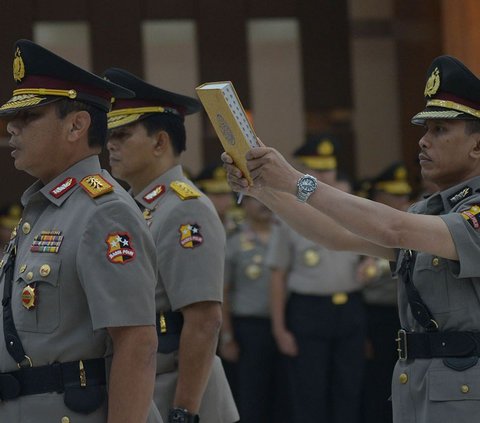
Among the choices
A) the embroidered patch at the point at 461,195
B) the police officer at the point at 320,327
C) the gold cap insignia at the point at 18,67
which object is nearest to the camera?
the gold cap insignia at the point at 18,67

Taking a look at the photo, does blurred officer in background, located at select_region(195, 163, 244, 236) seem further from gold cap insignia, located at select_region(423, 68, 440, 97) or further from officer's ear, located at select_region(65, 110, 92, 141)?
officer's ear, located at select_region(65, 110, 92, 141)

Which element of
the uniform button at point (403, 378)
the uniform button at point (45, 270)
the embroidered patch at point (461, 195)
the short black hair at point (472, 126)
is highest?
the short black hair at point (472, 126)

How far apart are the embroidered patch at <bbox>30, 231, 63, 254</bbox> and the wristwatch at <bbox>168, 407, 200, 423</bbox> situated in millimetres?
1164

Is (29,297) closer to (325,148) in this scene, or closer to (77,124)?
(77,124)

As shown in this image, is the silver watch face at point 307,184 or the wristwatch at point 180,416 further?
the wristwatch at point 180,416

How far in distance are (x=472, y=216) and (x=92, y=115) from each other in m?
1.21

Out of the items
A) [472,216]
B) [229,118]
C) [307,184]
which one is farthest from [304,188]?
[472,216]

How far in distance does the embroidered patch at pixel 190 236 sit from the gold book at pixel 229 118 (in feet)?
2.73

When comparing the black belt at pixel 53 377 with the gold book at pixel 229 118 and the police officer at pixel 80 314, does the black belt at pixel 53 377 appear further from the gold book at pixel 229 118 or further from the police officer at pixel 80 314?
the gold book at pixel 229 118

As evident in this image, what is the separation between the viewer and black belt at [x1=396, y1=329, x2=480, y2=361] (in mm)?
3791

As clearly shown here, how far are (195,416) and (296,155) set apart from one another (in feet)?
14.4

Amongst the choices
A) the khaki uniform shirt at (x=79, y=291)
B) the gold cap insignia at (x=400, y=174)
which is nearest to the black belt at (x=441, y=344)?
the khaki uniform shirt at (x=79, y=291)

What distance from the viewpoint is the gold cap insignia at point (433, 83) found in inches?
159

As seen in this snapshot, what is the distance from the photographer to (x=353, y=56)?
11.7 m
